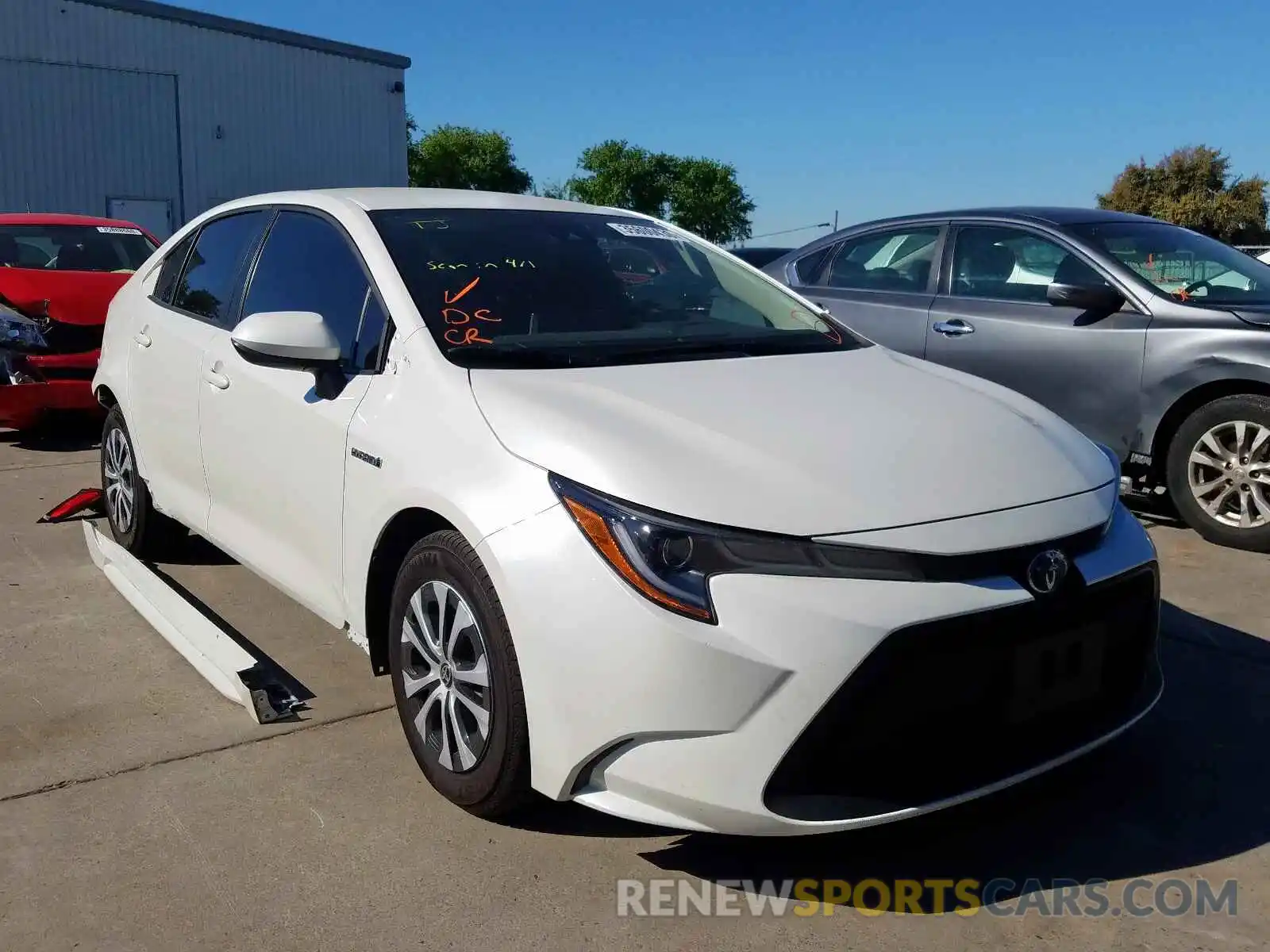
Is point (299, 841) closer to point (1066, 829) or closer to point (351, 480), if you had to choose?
point (351, 480)

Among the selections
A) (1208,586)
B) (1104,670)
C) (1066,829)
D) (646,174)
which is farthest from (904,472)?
(646,174)

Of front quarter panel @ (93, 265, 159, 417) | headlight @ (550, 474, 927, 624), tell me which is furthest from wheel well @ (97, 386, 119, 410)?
headlight @ (550, 474, 927, 624)

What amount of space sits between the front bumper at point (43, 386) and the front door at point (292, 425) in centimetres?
385

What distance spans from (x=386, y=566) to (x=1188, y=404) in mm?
3969

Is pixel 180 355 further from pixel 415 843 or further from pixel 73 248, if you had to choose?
pixel 73 248

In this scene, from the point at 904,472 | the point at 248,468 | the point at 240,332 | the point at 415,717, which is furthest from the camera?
the point at 248,468

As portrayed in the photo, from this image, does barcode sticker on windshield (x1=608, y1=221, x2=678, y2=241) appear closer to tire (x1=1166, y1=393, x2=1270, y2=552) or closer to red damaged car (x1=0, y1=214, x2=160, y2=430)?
tire (x1=1166, y1=393, x2=1270, y2=552)

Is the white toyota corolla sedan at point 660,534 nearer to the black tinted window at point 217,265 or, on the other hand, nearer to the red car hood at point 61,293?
the black tinted window at point 217,265

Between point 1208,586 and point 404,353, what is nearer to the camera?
point 404,353

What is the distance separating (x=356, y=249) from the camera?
3.29 meters

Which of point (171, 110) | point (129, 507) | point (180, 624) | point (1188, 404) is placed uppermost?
point (171, 110)

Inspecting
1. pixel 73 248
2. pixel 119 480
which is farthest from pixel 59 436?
pixel 119 480

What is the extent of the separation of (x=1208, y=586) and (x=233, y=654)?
12.2 feet

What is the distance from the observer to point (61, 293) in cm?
742
